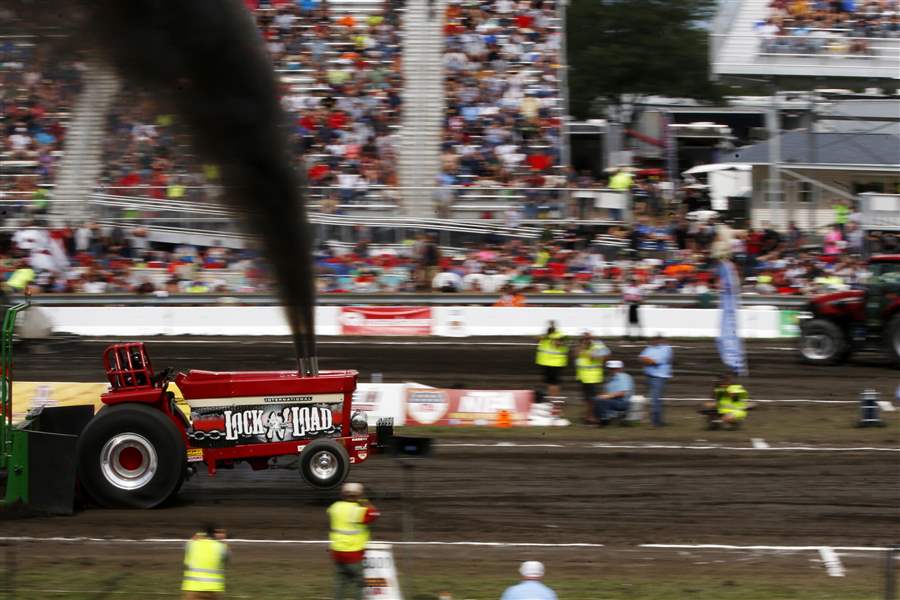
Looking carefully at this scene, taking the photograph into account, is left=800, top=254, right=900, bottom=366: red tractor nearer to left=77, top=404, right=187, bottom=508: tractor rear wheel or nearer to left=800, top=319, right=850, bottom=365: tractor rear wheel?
left=800, top=319, right=850, bottom=365: tractor rear wheel

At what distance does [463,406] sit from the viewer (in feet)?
52.5

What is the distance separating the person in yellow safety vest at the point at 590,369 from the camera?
16.1m

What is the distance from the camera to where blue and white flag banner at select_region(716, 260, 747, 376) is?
61.9 feet

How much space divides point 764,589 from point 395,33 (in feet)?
69.0

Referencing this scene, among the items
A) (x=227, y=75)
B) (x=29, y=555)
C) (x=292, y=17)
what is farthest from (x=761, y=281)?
(x=227, y=75)

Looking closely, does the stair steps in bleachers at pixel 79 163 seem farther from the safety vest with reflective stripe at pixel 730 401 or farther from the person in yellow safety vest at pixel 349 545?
the person in yellow safety vest at pixel 349 545

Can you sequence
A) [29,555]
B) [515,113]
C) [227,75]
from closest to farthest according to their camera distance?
1. [227,75]
2. [29,555]
3. [515,113]

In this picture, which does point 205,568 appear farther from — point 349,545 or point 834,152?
point 834,152

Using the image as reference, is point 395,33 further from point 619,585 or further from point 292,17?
point 619,585

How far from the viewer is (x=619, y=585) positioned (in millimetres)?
9250

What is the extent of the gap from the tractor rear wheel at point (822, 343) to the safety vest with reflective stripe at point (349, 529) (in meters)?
13.8

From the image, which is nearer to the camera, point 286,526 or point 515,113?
point 286,526

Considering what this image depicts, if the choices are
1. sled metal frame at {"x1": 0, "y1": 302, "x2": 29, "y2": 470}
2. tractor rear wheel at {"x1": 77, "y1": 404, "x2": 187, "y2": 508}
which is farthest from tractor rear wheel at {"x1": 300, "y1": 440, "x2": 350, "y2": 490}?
sled metal frame at {"x1": 0, "y1": 302, "x2": 29, "y2": 470}

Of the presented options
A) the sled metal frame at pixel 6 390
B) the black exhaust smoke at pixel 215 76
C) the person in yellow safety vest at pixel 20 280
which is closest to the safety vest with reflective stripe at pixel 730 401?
the sled metal frame at pixel 6 390
